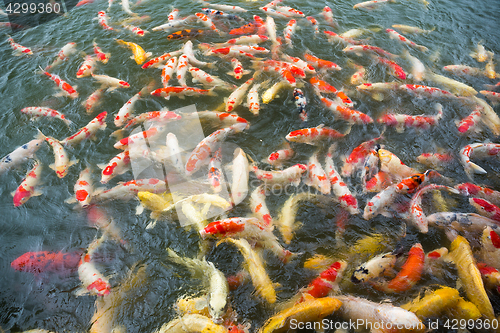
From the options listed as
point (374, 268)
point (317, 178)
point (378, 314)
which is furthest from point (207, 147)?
point (378, 314)

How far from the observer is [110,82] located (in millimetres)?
6023

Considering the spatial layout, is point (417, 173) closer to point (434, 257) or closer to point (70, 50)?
point (434, 257)

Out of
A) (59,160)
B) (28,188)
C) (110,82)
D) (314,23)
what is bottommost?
(28,188)

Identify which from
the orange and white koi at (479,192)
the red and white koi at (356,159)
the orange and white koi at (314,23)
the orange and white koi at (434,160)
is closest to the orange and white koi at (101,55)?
the orange and white koi at (314,23)

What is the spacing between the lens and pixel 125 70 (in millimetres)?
6438

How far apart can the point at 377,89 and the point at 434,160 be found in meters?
1.99

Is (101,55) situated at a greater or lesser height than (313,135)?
greater

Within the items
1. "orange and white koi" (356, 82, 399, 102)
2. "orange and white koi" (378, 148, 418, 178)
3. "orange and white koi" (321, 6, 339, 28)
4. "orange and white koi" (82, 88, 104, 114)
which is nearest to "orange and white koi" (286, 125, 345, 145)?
"orange and white koi" (378, 148, 418, 178)

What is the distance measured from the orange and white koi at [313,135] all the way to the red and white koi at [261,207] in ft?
3.81

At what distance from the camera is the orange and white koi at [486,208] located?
3844 millimetres

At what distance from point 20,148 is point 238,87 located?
413 cm

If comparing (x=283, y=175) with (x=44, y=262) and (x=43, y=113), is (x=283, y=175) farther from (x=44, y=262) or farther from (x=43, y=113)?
(x=43, y=113)

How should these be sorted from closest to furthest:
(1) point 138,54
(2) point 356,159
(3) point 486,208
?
(3) point 486,208 → (2) point 356,159 → (1) point 138,54

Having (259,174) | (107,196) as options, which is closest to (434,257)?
(259,174)
